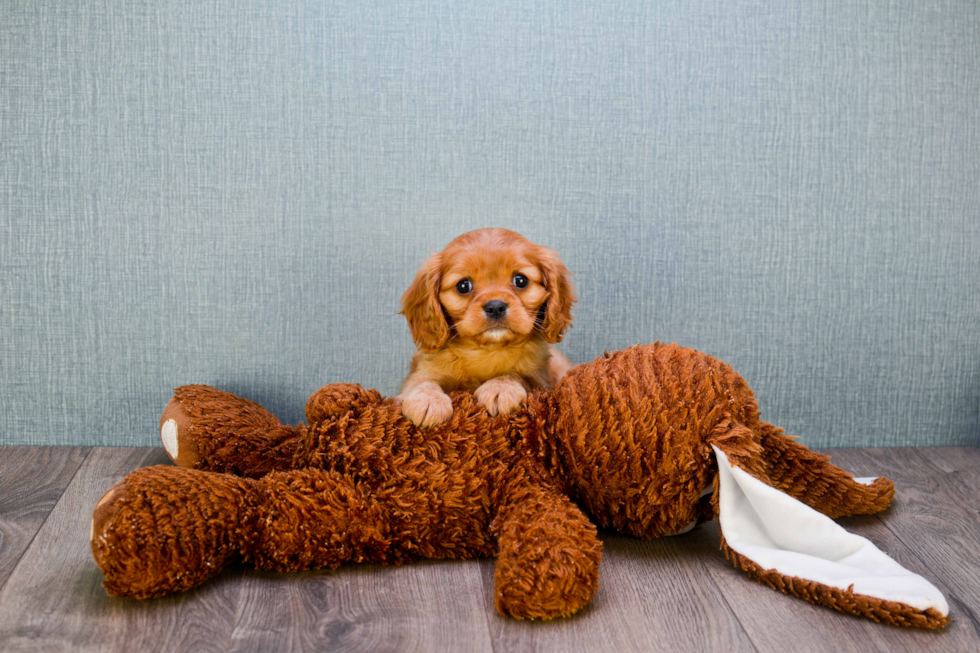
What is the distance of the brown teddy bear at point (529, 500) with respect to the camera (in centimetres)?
137

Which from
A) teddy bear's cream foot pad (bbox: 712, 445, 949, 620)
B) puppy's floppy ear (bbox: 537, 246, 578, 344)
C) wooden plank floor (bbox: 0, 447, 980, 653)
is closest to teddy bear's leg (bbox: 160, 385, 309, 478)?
wooden plank floor (bbox: 0, 447, 980, 653)

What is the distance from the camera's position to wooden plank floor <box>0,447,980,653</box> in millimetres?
1314

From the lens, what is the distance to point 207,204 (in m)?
2.24

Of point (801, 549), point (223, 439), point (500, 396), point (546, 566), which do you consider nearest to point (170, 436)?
point (223, 439)

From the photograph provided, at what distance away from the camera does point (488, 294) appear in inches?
66.9

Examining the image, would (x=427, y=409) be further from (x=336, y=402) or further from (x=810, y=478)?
(x=810, y=478)

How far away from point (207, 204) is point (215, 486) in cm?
105

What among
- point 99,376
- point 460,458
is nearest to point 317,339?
point 99,376

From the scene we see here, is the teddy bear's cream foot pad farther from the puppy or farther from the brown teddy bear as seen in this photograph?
the puppy

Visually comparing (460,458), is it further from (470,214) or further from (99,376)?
(99,376)

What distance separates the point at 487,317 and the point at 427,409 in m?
0.23

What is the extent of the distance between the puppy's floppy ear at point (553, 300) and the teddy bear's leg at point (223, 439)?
65 centimetres

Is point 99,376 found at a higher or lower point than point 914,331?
lower

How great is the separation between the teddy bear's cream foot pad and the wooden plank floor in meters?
0.05
